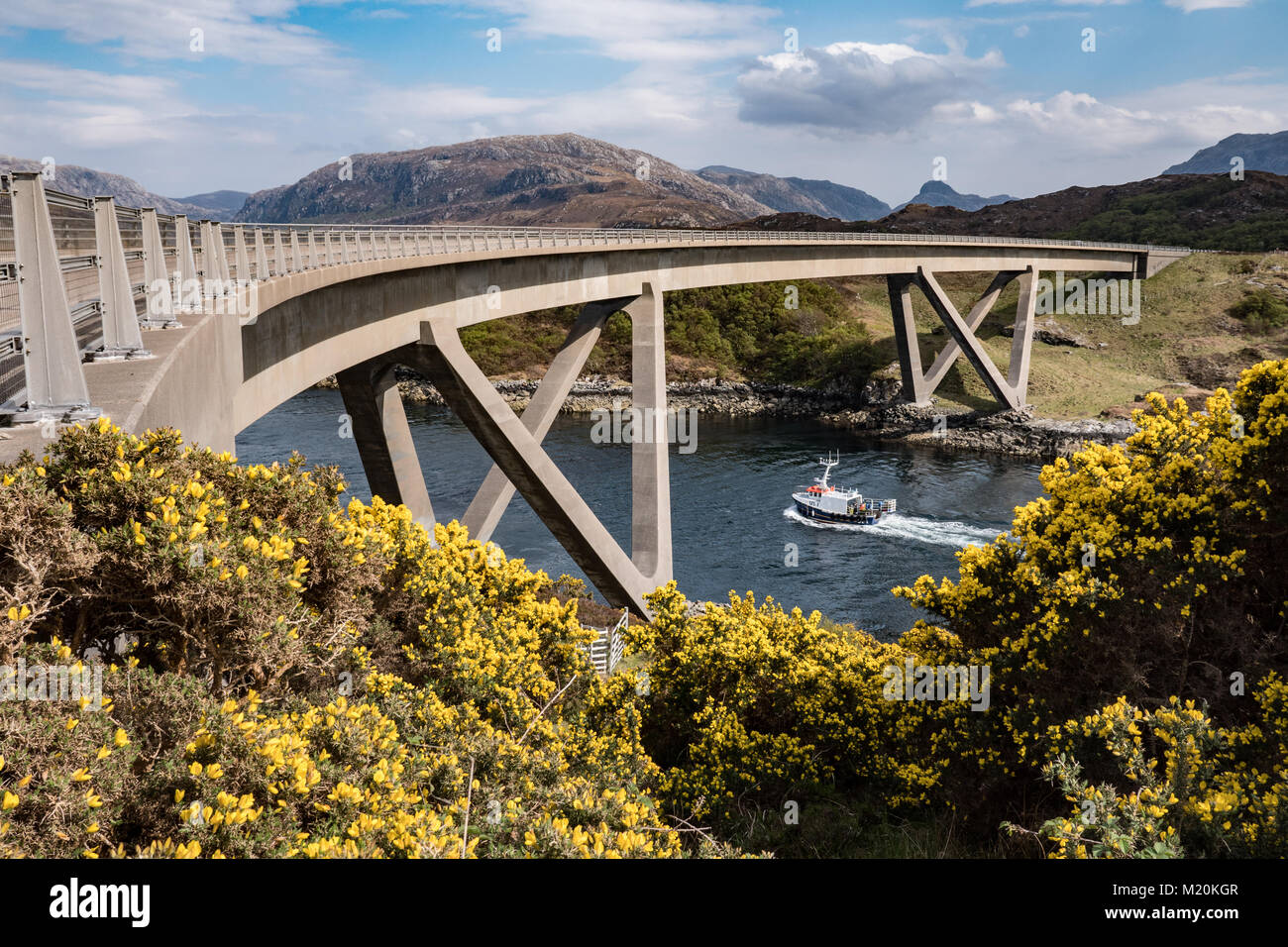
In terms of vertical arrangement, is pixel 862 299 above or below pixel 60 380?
above

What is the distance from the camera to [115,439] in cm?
633

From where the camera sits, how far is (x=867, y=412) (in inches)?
2923

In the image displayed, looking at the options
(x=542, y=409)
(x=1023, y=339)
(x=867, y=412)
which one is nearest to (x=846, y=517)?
(x=542, y=409)

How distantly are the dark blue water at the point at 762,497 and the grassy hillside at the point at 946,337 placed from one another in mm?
15261

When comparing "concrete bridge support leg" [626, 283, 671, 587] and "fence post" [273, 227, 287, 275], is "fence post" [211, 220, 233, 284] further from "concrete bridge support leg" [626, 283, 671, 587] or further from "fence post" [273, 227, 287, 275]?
"concrete bridge support leg" [626, 283, 671, 587]

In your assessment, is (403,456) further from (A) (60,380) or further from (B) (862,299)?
(B) (862,299)

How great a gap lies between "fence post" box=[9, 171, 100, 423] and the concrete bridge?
0.01 m

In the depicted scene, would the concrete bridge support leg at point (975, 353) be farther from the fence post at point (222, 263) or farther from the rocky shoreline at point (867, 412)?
the fence post at point (222, 263)

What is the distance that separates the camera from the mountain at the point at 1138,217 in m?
121

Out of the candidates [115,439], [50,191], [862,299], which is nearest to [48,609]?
[115,439]

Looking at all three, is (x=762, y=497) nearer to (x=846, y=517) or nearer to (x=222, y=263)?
(x=846, y=517)

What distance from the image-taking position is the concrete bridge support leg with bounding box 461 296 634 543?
1093 inches

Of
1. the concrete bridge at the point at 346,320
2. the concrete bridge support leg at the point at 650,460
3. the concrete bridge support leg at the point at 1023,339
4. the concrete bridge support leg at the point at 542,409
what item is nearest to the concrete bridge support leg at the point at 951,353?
the concrete bridge support leg at the point at 1023,339
